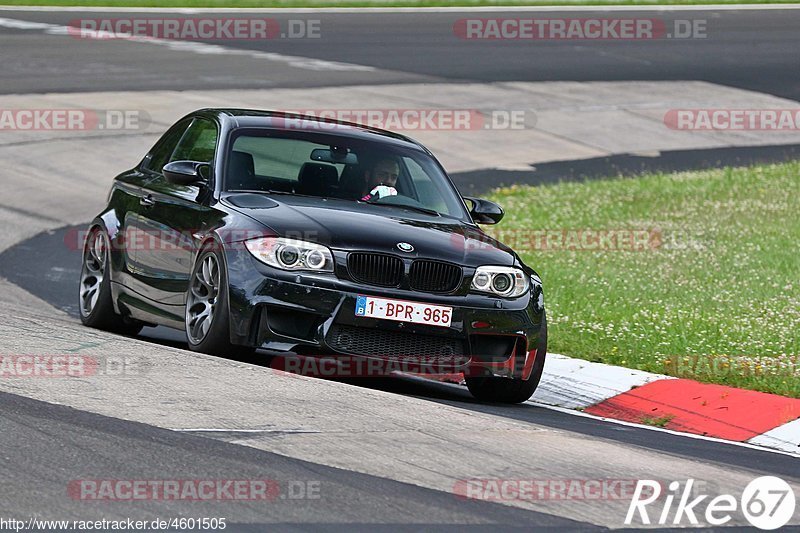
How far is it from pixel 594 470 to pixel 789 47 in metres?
26.4

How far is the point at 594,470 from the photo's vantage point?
6594mm

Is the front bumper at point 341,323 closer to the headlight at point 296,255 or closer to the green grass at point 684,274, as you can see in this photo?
the headlight at point 296,255

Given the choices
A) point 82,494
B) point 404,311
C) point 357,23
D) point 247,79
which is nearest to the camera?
point 82,494

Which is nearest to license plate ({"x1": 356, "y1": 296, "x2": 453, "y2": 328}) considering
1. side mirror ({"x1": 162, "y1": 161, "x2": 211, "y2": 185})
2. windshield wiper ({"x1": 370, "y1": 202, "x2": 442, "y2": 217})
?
windshield wiper ({"x1": 370, "y1": 202, "x2": 442, "y2": 217})

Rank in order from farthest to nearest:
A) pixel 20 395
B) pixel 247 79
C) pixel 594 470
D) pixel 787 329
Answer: pixel 247 79 < pixel 787 329 < pixel 20 395 < pixel 594 470

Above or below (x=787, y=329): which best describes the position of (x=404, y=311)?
above

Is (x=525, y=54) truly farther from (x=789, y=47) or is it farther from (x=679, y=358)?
(x=679, y=358)

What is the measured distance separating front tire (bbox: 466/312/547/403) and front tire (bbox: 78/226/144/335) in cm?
267

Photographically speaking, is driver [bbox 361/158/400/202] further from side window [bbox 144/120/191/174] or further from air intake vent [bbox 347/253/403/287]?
side window [bbox 144/120/191/174]

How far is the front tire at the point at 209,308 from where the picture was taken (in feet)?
28.0

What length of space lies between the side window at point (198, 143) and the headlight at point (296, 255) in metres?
1.53

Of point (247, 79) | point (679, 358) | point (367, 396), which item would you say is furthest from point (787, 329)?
point (247, 79)

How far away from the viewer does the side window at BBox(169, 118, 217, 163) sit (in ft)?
32.4

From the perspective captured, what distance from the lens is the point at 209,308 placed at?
8.74m
